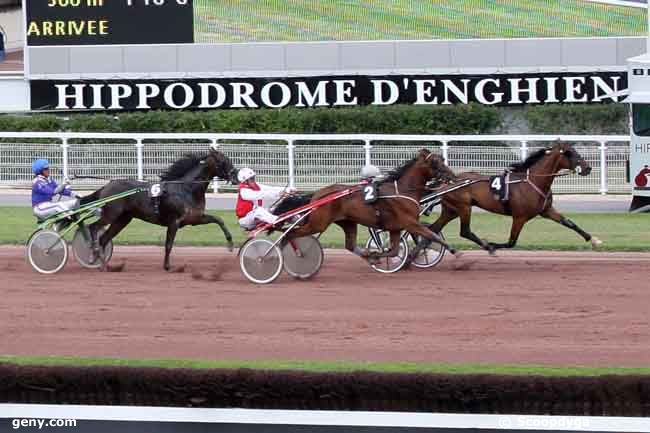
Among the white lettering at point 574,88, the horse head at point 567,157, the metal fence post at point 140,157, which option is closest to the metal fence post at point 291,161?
the metal fence post at point 140,157

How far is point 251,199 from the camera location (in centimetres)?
1305

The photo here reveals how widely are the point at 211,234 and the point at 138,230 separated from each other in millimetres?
1091

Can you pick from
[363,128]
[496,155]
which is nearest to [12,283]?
[496,155]

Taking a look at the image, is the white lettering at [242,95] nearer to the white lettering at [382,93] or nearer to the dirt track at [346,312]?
the white lettering at [382,93]

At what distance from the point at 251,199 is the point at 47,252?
7.51ft

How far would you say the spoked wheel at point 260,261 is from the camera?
12.8 metres

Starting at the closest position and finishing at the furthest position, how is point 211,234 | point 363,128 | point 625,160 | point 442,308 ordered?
1. point 442,308
2. point 211,234
3. point 625,160
4. point 363,128

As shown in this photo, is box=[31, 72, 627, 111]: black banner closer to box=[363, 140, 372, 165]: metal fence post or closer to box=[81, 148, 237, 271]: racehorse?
box=[363, 140, 372, 165]: metal fence post

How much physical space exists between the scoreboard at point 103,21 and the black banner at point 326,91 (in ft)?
2.67

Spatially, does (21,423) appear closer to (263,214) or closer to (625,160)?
(263,214)

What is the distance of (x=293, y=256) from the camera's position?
43.9ft

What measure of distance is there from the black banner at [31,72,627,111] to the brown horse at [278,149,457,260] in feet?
40.2

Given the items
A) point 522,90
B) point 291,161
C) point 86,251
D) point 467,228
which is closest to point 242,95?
point 291,161

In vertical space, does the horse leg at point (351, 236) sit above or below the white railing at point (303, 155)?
below
